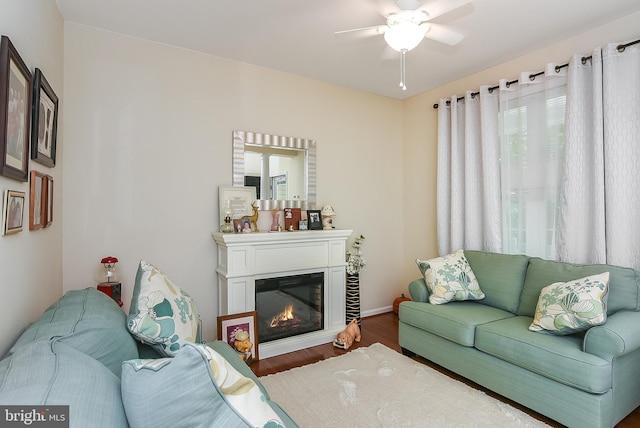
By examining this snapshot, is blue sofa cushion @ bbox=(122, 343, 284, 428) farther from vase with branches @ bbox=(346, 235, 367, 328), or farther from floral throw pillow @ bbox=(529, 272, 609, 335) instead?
vase with branches @ bbox=(346, 235, 367, 328)

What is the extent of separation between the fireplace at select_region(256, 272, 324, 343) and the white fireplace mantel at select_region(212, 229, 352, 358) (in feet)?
0.20

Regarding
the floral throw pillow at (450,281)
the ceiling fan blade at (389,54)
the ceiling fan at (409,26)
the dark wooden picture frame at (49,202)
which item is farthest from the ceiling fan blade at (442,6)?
the dark wooden picture frame at (49,202)

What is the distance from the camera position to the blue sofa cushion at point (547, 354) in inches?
72.3

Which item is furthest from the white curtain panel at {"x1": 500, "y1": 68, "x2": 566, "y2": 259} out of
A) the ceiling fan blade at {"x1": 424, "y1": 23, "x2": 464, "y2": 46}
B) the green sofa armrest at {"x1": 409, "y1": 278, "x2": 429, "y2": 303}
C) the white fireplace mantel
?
the white fireplace mantel

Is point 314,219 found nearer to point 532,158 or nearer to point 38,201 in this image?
point 532,158

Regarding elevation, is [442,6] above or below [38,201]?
above

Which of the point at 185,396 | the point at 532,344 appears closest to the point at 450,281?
the point at 532,344

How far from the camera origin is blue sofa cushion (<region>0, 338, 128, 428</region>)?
0.72m

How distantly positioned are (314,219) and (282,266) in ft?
2.13

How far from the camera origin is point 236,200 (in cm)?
324

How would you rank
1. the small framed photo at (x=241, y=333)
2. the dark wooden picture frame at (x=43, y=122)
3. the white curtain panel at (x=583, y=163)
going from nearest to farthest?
the dark wooden picture frame at (x=43, y=122), the white curtain panel at (x=583, y=163), the small framed photo at (x=241, y=333)

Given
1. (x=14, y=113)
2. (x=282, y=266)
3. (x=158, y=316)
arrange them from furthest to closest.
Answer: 1. (x=282, y=266)
2. (x=158, y=316)
3. (x=14, y=113)

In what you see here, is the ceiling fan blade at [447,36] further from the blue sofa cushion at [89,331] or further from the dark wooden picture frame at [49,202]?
the dark wooden picture frame at [49,202]

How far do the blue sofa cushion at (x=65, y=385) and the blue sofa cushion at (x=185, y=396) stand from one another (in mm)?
58
